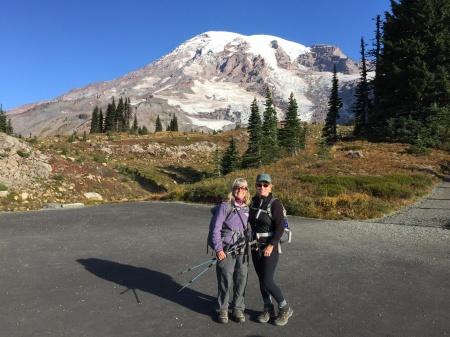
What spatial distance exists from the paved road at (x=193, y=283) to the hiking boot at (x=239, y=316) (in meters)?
0.09

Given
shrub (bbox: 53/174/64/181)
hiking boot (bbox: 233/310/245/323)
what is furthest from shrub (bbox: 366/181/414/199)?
shrub (bbox: 53/174/64/181)

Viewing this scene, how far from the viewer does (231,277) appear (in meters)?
5.10

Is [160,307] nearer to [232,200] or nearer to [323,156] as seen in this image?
[232,200]

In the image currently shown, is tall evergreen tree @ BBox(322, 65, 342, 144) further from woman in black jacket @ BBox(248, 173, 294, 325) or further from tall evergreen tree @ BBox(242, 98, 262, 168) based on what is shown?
woman in black jacket @ BBox(248, 173, 294, 325)

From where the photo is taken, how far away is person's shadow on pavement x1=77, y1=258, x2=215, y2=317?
5.79 meters

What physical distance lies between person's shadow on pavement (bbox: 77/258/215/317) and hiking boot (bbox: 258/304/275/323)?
83 centimetres

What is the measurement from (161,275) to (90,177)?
25.3 metres

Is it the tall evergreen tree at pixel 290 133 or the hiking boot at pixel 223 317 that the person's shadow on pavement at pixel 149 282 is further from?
the tall evergreen tree at pixel 290 133

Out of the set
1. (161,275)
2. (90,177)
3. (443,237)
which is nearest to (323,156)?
(443,237)

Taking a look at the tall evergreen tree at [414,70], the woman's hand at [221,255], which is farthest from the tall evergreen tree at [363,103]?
the woman's hand at [221,255]

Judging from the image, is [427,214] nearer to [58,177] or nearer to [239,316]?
[239,316]

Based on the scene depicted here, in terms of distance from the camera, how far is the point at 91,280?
685cm

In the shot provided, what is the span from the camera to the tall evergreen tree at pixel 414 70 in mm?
33125

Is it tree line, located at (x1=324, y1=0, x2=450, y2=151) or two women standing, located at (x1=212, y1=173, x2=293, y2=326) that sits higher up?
tree line, located at (x1=324, y1=0, x2=450, y2=151)
